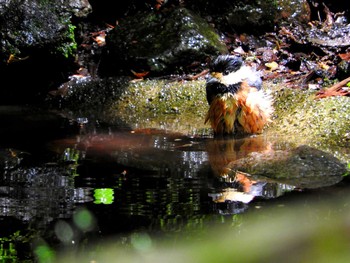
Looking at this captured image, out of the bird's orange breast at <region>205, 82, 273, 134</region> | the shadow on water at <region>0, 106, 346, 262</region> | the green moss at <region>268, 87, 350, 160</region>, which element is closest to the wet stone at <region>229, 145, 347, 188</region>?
the shadow on water at <region>0, 106, 346, 262</region>

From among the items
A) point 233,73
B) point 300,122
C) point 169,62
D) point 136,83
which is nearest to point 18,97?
point 136,83

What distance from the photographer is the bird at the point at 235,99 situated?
5520mm

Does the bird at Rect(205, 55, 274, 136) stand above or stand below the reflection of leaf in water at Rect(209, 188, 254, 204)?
above

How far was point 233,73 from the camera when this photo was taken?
5.56m

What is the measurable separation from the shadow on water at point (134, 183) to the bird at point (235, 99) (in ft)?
0.93

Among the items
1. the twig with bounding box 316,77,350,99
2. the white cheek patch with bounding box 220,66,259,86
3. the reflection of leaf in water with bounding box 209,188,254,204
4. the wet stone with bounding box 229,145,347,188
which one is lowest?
the reflection of leaf in water with bounding box 209,188,254,204

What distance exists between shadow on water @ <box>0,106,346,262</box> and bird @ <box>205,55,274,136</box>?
0.28m

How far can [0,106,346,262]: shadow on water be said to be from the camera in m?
2.62

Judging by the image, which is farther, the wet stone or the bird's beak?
the bird's beak

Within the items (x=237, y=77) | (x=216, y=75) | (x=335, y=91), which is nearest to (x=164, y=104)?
(x=216, y=75)

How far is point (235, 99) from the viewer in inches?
218

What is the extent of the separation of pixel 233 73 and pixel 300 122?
899 millimetres

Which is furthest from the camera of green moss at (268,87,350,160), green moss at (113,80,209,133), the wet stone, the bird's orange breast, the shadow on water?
green moss at (113,80,209,133)

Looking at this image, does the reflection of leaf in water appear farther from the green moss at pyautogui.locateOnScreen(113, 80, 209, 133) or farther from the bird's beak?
the green moss at pyautogui.locateOnScreen(113, 80, 209, 133)
